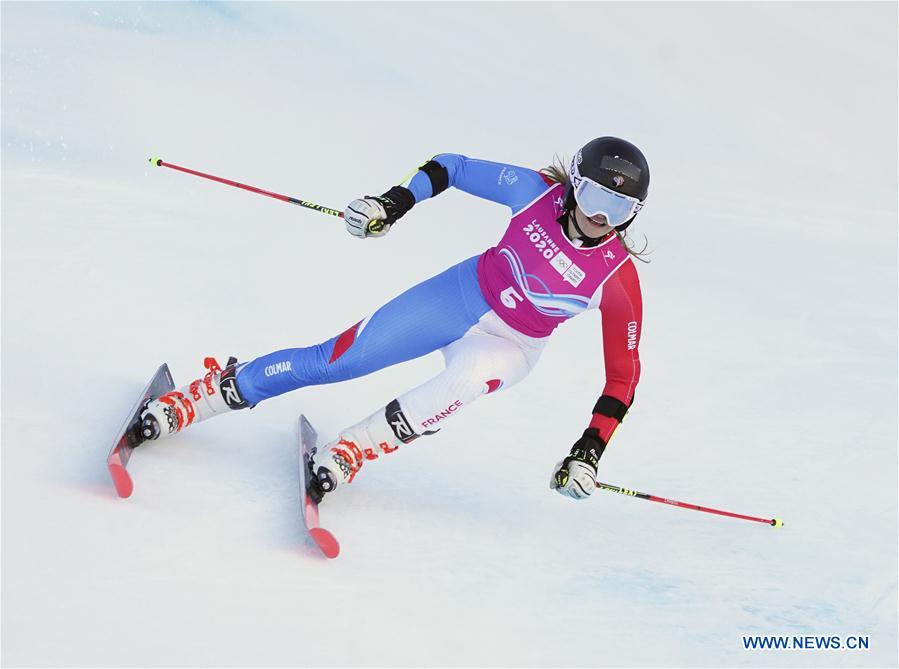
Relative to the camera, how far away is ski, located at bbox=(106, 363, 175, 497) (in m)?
3.30

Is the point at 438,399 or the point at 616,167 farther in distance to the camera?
the point at 438,399

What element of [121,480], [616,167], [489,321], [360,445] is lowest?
[121,480]

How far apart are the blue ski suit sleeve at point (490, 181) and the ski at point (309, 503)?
93cm

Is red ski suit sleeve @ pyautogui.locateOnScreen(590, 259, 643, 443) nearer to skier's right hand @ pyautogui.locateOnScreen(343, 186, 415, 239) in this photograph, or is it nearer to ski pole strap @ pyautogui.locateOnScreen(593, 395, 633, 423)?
ski pole strap @ pyautogui.locateOnScreen(593, 395, 633, 423)

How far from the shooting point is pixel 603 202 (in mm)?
3322

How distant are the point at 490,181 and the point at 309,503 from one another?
1.20 metres

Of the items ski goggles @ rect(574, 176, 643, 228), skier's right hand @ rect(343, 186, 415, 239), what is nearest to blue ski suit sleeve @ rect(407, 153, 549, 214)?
skier's right hand @ rect(343, 186, 415, 239)

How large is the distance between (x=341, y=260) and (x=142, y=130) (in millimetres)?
2218

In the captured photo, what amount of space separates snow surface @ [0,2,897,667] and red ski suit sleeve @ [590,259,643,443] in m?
0.55

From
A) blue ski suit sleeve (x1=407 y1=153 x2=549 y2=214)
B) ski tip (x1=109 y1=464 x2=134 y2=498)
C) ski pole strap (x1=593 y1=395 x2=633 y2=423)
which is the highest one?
blue ski suit sleeve (x1=407 y1=153 x2=549 y2=214)

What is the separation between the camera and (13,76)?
7.36 m

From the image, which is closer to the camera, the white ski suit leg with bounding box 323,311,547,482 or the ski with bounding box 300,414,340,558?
the ski with bounding box 300,414,340,558

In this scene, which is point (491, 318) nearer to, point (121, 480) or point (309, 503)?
point (309, 503)

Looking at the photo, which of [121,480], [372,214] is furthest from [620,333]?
[121,480]
